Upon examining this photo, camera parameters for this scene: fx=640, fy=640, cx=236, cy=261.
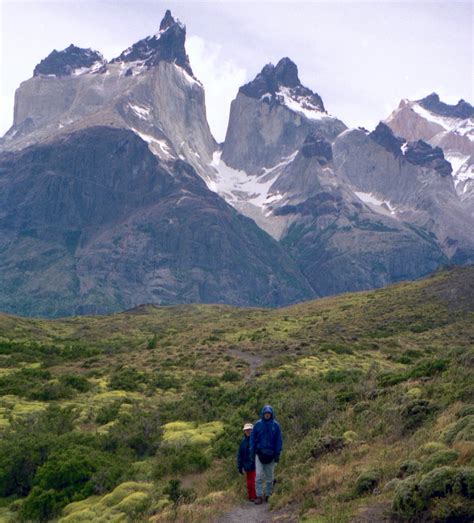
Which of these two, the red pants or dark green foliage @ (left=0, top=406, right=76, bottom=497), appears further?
dark green foliage @ (left=0, top=406, right=76, bottom=497)

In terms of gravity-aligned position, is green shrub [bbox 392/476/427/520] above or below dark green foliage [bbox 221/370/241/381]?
below

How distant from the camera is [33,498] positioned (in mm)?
22141

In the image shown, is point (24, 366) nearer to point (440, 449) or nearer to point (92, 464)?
point (92, 464)

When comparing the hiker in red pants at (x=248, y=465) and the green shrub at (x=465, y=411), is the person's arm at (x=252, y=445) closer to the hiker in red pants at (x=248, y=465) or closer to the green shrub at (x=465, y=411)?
the hiker in red pants at (x=248, y=465)

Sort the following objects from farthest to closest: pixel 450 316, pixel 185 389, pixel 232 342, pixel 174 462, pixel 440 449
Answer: pixel 450 316 < pixel 232 342 < pixel 185 389 < pixel 174 462 < pixel 440 449

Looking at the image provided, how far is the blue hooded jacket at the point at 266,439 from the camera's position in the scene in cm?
1869

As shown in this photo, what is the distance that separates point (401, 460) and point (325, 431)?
20.0 ft

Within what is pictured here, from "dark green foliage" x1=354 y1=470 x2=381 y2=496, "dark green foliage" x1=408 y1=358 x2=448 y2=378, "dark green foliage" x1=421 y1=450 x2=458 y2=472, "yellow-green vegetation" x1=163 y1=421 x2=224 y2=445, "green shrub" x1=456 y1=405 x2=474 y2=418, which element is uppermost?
"dark green foliage" x1=408 y1=358 x2=448 y2=378

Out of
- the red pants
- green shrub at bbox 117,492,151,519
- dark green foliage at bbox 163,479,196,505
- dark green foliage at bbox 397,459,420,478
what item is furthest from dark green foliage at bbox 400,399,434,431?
green shrub at bbox 117,492,151,519

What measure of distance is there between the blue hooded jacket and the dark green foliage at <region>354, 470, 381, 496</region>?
2.87 metres

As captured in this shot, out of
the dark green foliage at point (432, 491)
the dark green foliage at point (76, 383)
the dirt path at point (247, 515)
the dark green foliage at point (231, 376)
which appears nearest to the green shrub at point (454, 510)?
the dark green foliage at point (432, 491)

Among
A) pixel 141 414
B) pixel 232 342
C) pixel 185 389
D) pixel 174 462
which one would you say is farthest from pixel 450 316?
pixel 174 462

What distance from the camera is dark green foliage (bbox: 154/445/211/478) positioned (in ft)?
77.1

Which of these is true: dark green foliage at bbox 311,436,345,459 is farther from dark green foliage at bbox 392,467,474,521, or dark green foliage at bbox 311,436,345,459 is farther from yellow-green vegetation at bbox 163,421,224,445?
yellow-green vegetation at bbox 163,421,224,445
